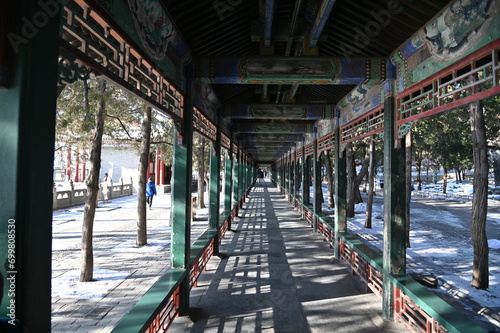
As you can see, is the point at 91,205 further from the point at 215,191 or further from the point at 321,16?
the point at 321,16

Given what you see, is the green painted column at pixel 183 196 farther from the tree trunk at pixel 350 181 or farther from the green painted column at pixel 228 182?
the tree trunk at pixel 350 181

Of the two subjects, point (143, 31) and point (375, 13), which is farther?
point (375, 13)

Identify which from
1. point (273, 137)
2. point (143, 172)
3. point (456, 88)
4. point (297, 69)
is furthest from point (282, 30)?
point (273, 137)

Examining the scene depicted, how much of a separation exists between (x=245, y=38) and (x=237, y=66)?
55cm

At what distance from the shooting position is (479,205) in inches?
255

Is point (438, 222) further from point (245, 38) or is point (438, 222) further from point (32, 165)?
point (32, 165)

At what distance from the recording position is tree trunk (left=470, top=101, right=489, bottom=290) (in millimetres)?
6055

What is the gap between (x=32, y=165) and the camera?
60.6 inches

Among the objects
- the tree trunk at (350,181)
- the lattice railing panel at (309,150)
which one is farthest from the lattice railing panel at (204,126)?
the tree trunk at (350,181)

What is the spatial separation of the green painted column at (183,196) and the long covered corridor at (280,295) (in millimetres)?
689

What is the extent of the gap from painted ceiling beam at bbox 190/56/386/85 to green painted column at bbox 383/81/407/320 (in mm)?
429

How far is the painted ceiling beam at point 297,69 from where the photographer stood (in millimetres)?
4422

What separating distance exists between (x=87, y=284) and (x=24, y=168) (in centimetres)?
522

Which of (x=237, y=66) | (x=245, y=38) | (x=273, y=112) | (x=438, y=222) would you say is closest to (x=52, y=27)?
(x=237, y=66)
